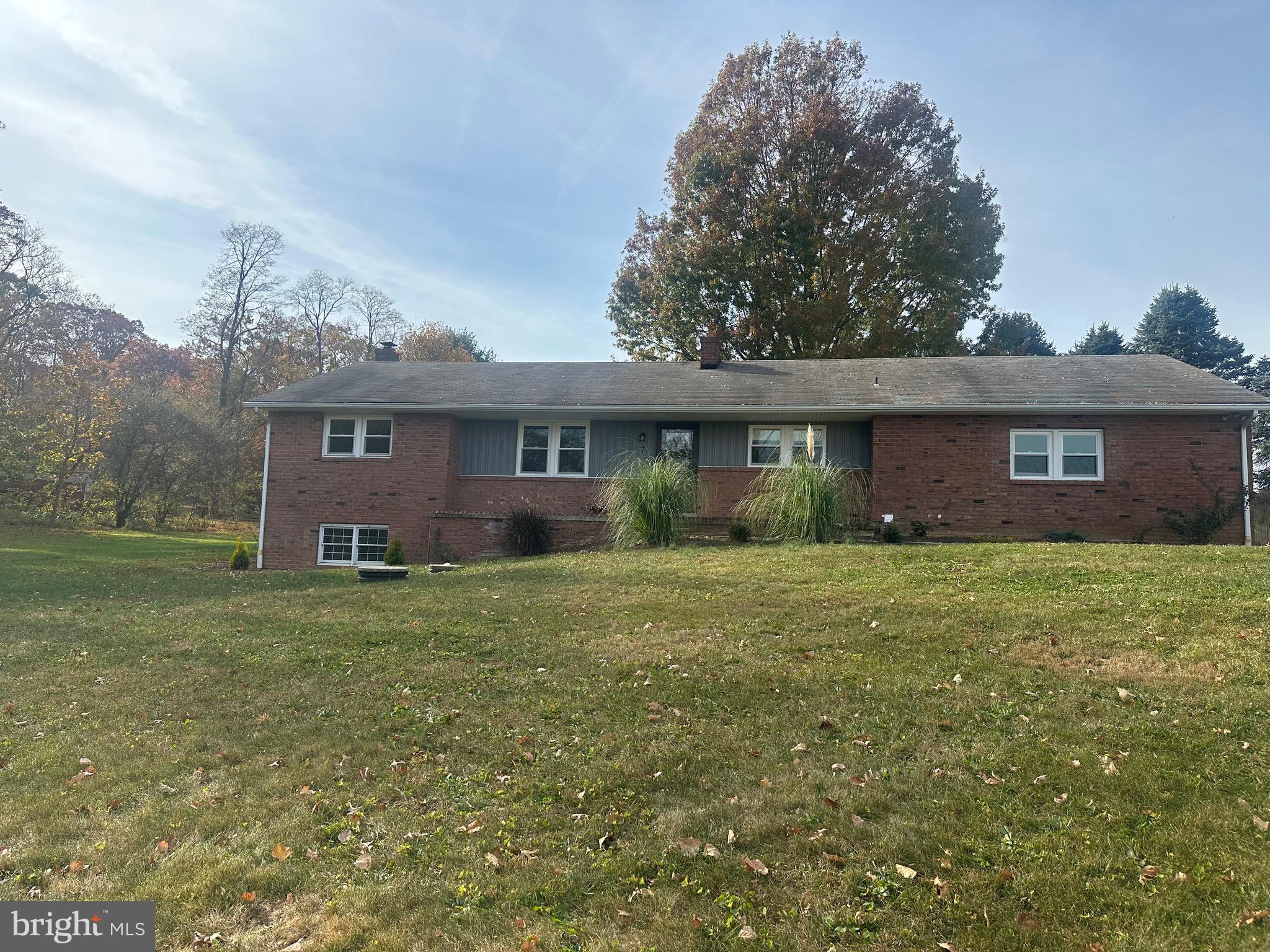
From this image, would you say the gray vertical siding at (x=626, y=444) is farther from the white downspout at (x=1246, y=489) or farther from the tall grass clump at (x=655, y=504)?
the white downspout at (x=1246, y=489)

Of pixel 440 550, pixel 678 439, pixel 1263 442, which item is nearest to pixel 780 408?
pixel 678 439

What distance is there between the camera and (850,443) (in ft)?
53.4

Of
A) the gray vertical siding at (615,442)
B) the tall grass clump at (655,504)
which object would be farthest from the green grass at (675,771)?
the gray vertical siding at (615,442)

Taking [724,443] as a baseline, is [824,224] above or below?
above

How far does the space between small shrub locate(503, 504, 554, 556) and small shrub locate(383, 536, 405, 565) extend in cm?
213

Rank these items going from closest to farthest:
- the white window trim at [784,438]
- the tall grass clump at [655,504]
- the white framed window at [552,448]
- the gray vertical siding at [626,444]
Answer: the tall grass clump at [655,504] → the gray vertical siding at [626,444] → the white window trim at [784,438] → the white framed window at [552,448]

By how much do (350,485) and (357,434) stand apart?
115cm

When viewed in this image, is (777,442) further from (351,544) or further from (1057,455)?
(351,544)

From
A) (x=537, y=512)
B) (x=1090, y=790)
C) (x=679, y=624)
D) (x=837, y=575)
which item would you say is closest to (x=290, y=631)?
(x=679, y=624)

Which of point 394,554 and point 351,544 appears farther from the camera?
point 351,544

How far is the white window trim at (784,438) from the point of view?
53.7 feet

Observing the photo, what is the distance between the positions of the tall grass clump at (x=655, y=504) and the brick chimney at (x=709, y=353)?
5951mm

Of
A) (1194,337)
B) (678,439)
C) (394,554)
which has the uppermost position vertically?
(1194,337)

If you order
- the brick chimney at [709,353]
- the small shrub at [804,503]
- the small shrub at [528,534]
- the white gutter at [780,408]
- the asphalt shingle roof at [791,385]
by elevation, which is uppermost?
the brick chimney at [709,353]
